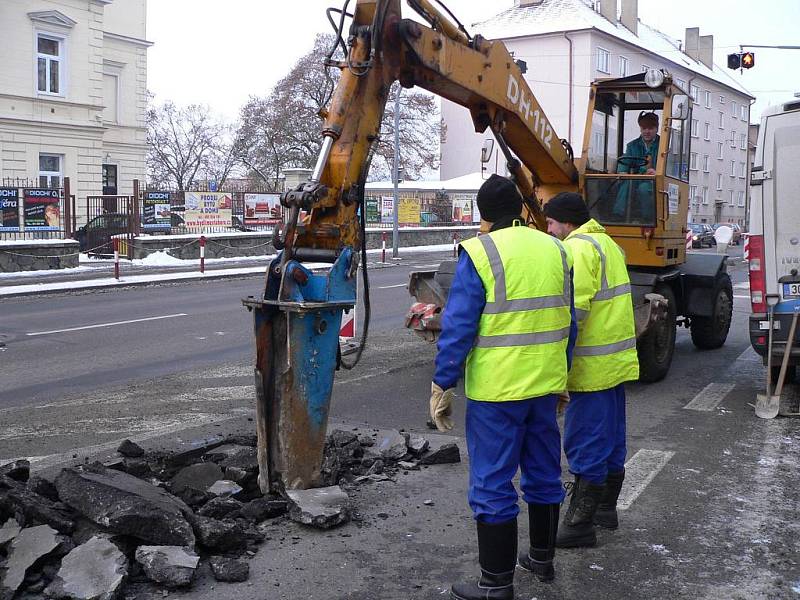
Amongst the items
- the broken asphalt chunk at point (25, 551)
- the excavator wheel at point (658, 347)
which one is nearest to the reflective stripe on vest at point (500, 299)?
the broken asphalt chunk at point (25, 551)

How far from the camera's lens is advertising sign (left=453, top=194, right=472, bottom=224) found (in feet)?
136

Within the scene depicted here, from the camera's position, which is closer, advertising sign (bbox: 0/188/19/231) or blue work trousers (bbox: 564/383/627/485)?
blue work trousers (bbox: 564/383/627/485)

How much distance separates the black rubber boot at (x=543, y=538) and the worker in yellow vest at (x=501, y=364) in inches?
10.2

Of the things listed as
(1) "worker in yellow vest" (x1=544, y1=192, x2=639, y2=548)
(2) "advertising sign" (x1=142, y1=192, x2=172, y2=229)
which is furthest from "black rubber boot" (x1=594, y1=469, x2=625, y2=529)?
(2) "advertising sign" (x1=142, y1=192, x2=172, y2=229)

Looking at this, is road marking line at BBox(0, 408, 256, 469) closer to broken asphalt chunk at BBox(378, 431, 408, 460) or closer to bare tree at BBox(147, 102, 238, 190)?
broken asphalt chunk at BBox(378, 431, 408, 460)

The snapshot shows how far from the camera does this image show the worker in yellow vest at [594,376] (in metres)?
4.71

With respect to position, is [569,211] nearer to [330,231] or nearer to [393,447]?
[330,231]

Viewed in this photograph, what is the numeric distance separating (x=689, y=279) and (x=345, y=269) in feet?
21.9

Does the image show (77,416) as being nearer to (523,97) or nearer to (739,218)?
(523,97)

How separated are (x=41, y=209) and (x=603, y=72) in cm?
4328

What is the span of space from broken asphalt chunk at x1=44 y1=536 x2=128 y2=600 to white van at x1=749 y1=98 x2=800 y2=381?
6.23 metres

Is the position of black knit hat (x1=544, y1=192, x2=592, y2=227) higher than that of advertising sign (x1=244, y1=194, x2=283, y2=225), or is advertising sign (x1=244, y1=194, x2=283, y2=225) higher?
advertising sign (x1=244, y1=194, x2=283, y2=225)

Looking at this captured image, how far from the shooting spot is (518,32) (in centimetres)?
5922

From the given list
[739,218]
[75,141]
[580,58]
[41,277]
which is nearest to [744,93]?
[739,218]
